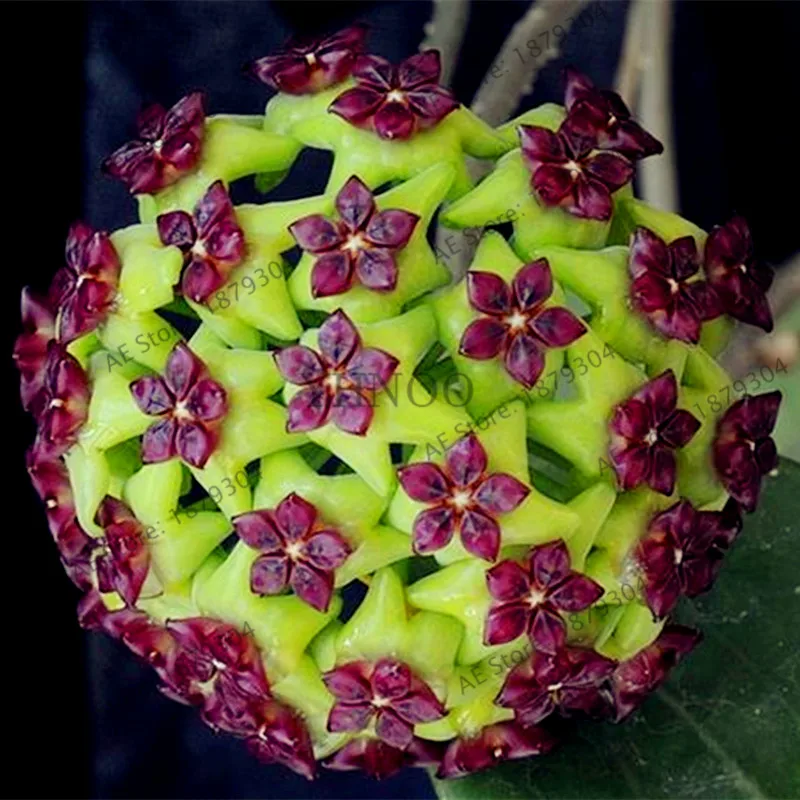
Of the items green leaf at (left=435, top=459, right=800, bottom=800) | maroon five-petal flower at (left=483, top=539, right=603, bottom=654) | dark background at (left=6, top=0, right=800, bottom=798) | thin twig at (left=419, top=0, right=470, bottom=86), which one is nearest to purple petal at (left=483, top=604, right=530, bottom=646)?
maroon five-petal flower at (left=483, top=539, right=603, bottom=654)

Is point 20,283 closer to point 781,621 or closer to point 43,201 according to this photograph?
point 43,201

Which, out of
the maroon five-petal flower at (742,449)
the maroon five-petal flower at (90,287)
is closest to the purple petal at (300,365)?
the maroon five-petal flower at (90,287)

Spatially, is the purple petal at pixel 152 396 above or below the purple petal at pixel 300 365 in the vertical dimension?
below

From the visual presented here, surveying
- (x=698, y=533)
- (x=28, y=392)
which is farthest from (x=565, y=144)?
(x=28, y=392)

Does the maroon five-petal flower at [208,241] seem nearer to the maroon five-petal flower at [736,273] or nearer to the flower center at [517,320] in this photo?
the flower center at [517,320]

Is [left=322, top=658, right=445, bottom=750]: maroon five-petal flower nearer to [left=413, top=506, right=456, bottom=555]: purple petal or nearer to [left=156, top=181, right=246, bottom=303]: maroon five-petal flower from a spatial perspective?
[left=413, top=506, right=456, bottom=555]: purple petal

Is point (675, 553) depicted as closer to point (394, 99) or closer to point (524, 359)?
point (524, 359)

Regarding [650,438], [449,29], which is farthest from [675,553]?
[449,29]
